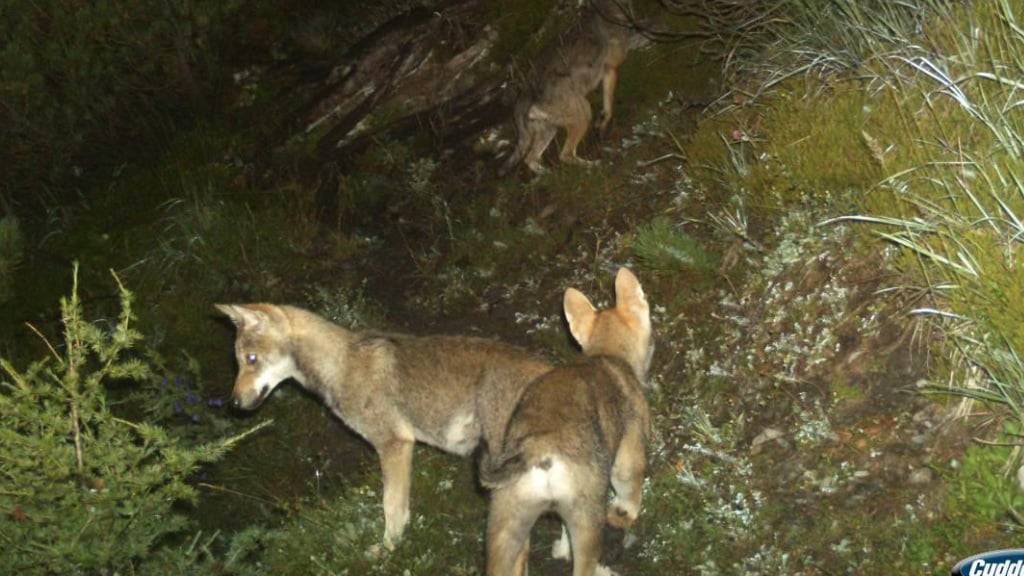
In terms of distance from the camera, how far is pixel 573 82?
9.88 meters

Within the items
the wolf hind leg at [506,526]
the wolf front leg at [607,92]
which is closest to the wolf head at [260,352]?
the wolf hind leg at [506,526]

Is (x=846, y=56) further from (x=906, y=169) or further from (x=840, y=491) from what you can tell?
(x=840, y=491)

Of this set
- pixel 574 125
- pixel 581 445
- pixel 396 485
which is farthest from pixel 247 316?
pixel 574 125

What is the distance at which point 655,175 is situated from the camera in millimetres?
9211

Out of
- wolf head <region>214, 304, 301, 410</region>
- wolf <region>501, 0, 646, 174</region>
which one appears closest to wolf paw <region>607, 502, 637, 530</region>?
wolf head <region>214, 304, 301, 410</region>

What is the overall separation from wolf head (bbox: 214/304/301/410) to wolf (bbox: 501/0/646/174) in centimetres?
359

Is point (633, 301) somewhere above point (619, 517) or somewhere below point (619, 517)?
above

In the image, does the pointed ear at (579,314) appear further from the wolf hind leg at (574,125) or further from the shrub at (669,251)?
the wolf hind leg at (574,125)

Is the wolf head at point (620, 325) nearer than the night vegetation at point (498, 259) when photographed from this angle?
Result: No

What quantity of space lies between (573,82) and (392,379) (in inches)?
161

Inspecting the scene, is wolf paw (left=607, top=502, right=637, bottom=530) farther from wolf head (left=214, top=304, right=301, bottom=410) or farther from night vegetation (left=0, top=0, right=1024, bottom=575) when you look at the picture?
wolf head (left=214, top=304, right=301, bottom=410)

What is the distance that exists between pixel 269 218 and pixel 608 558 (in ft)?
19.1

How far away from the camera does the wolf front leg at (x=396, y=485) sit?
6746 millimetres

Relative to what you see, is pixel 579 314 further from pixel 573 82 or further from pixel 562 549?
pixel 573 82
